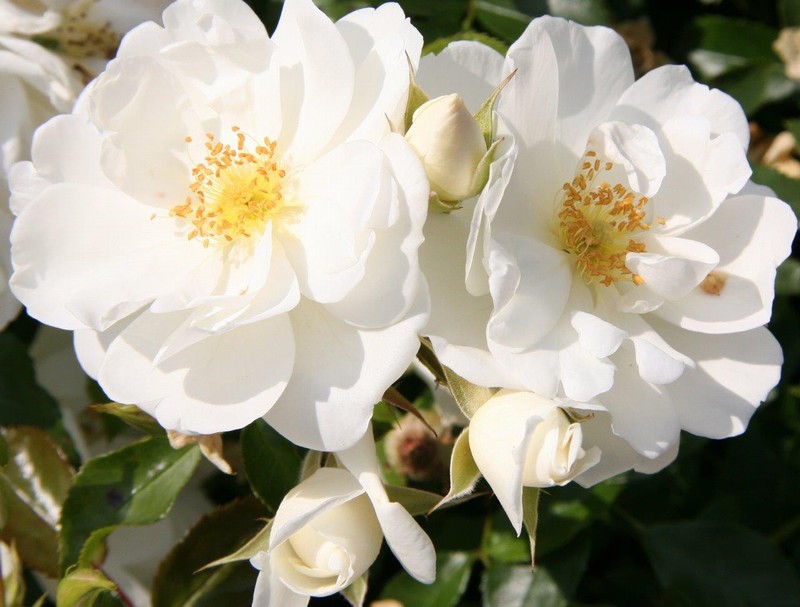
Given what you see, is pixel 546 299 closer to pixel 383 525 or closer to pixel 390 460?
pixel 383 525

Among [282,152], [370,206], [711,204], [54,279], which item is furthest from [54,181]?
[711,204]

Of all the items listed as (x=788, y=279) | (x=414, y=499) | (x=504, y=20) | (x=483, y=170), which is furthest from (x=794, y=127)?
(x=414, y=499)

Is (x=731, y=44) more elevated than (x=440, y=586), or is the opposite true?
(x=731, y=44)

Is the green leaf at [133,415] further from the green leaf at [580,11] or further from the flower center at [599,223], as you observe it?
the green leaf at [580,11]

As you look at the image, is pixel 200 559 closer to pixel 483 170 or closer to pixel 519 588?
pixel 519 588

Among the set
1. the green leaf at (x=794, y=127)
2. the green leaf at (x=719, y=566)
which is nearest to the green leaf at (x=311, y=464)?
the green leaf at (x=719, y=566)

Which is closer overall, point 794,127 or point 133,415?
point 133,415
